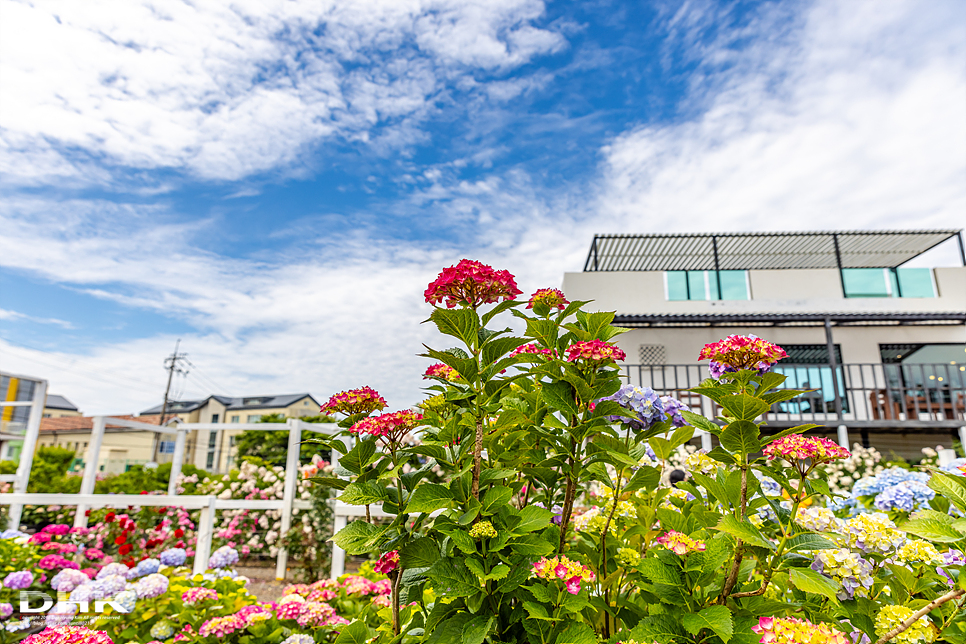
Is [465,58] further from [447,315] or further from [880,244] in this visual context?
[880,244]

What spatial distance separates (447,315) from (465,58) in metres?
5.61

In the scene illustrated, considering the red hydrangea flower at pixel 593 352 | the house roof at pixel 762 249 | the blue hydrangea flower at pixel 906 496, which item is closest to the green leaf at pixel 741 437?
the red hydrangea flower at pixel 593 352

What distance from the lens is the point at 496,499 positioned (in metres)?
0.96

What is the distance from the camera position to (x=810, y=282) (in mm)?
9734

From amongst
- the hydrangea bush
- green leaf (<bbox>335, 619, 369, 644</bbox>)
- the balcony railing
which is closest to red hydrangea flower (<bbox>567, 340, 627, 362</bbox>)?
the hydrangea bush

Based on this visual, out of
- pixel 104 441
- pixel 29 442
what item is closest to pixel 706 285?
pixel 29 442

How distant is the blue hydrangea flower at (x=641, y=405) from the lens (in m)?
1.20

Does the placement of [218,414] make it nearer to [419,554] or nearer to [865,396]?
[865,396]

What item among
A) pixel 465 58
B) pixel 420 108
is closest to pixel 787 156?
pixel 465 58

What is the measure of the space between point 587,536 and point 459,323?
75cm

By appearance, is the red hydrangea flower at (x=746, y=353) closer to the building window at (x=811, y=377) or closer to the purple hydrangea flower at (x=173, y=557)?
the purple hydrangea flower at (x=173, y=557)

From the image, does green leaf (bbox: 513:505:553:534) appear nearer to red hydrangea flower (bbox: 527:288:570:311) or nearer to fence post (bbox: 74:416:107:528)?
red hydrangea flower (bbox: 527:288:570:311)

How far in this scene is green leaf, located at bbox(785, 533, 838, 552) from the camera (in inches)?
35.8

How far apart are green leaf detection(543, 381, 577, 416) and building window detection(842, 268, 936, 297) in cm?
1137
